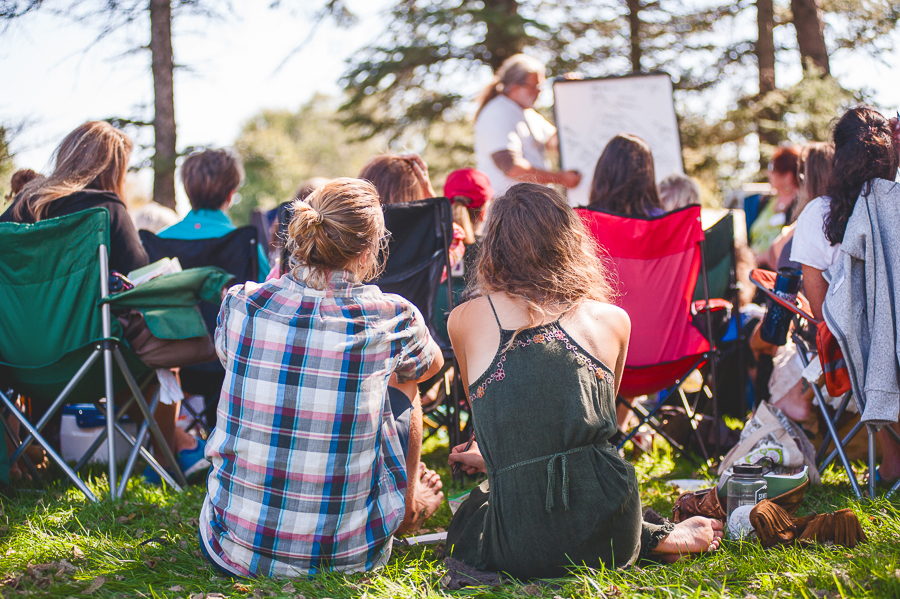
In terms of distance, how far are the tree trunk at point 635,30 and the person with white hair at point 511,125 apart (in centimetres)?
622

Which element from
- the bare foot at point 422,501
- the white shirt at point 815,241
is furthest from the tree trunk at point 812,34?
the bare foot at point 422,501

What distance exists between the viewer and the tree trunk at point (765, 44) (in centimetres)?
865

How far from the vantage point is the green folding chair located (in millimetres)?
2744

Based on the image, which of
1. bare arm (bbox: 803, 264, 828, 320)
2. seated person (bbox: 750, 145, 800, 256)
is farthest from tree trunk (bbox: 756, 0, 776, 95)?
bare arm (bbox: 803, 264, 828, 320)

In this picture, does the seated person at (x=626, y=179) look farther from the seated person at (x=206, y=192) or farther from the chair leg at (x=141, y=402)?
the chair leg at (x=141, y=402)

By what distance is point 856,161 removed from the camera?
2.58 metres

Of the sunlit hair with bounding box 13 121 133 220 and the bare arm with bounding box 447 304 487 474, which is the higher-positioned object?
the sunlit hair with bounding box 13 121 133 220

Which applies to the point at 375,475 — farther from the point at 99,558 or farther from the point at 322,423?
the point at 99,558

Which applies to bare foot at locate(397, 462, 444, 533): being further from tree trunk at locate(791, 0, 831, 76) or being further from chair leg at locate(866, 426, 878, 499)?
tree trunk at locate(791, 0, 831, 76)

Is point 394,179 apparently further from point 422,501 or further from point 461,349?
point 422,501

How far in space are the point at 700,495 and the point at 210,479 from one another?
1.70 meters

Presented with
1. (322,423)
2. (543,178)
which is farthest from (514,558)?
(543,178)

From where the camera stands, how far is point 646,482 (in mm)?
2986

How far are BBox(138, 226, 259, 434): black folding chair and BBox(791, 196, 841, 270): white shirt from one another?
2442 mm
